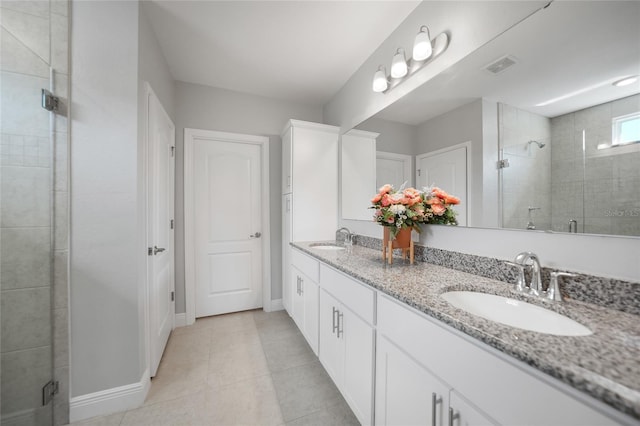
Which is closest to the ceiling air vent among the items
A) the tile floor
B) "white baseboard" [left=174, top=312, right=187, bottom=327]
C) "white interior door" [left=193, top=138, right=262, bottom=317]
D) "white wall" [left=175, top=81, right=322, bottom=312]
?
the tile floor

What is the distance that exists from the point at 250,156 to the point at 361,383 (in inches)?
95.4

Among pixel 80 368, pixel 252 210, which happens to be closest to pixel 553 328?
pixel 80 368

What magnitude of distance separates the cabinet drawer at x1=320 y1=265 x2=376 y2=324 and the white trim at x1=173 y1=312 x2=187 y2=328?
5.76ft

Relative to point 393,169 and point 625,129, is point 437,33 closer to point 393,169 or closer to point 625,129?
point 393,169

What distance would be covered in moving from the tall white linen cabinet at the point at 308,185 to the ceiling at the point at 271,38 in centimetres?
52

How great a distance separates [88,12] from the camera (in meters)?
1.39

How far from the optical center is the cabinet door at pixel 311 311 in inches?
70.2

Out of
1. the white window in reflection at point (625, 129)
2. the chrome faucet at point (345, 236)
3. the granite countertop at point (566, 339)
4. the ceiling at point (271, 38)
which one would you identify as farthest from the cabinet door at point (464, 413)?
the ceiling at point (271, 38)

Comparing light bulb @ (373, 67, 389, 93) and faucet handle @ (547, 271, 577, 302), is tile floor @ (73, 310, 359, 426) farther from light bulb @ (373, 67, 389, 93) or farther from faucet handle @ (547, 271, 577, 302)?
light bulb @ (373, 67, 389, 93)

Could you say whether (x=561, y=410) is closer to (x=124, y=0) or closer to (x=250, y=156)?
(x=124, y=0)

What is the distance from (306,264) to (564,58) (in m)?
1.83

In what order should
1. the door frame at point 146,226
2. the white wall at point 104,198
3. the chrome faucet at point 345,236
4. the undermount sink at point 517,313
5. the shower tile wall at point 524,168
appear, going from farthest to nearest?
the chrome faucet at point 345,236 < the door frame at point 146,226 < the white wall at point 104,198 < the shower tile wall at point 524,168 < the undermount sink at point 517,313

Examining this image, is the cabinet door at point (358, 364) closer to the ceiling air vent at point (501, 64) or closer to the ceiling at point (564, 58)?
the ceiling at point (564, 58)

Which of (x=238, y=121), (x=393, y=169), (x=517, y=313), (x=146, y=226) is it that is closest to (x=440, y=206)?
(x=393, y=169)
